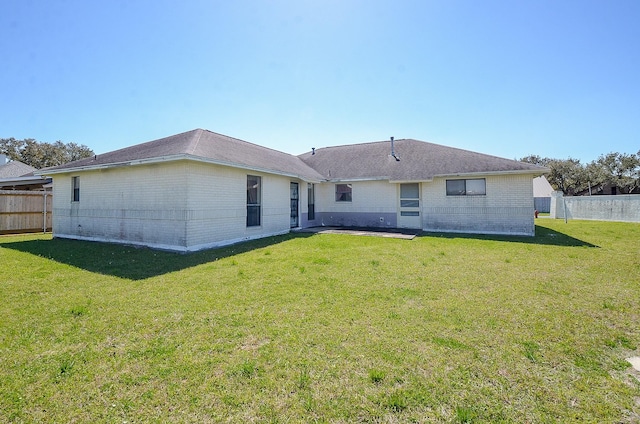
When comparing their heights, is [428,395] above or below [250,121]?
below

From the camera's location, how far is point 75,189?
12203 mm

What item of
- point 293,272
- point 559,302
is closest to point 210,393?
point 293,272

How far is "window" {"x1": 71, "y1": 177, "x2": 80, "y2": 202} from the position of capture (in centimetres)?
1208

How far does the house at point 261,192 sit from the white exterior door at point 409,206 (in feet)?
0.17

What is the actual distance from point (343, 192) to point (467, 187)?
656 centimetres

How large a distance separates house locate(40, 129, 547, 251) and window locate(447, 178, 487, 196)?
0.14ft

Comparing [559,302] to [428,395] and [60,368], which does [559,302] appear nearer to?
[428,395]

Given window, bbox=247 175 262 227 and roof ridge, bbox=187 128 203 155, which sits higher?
roof ridge, bbox=187 128 203 155

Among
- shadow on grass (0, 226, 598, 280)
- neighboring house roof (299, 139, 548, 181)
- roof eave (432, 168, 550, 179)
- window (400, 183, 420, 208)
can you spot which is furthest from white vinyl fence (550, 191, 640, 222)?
window (400, 183, 420, 208)

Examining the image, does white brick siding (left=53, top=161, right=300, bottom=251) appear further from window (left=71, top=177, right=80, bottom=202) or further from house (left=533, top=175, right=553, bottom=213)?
house (left=533, top=175, right=553, bottom=213)

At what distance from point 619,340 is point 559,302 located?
1.25 m

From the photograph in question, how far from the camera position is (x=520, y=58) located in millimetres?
10719

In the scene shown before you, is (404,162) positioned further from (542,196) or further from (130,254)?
(542,196)

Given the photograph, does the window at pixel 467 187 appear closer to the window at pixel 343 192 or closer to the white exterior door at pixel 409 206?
the white exterior door at pixel 409 206
